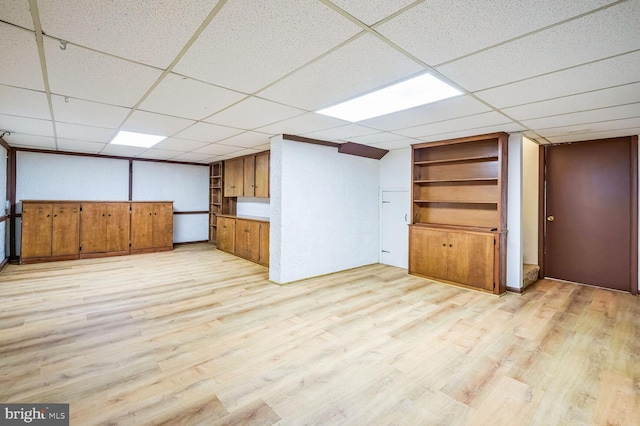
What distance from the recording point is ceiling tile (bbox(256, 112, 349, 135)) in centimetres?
355

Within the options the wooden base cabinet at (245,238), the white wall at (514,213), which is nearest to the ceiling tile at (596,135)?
the white wall at (514,213)

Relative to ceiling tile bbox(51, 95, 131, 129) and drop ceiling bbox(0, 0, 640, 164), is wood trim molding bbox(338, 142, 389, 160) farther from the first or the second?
ceiling tile bbox(51, 95, 131, 129)

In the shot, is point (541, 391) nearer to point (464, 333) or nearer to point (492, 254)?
point (464, 333)

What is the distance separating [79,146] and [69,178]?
135 centimetres

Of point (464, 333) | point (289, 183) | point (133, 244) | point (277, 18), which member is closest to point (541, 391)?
point (464, 333)

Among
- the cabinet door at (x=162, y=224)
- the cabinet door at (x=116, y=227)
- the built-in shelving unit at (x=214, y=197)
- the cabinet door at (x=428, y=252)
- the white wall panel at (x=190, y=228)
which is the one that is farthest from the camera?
the built-in shelving unit at (x=214, y=197)

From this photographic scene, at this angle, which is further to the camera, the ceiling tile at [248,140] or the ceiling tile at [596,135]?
the ceiling tile at [248,140]

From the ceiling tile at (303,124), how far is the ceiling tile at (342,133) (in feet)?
0.53

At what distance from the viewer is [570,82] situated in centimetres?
234

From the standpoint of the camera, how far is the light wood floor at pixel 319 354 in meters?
1.91

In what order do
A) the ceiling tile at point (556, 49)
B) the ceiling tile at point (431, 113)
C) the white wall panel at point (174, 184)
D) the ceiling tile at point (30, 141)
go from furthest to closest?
the white wall panel at point (174, 184), the ceiling tile at point (30, 141), the ceiling tile at point (431, 113), the ceiling tile at point (556, 49)

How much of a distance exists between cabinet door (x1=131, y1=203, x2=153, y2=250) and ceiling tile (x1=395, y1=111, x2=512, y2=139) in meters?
5.92

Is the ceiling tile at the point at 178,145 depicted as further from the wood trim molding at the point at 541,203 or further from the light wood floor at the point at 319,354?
the wood trim molding at the point at 541,203

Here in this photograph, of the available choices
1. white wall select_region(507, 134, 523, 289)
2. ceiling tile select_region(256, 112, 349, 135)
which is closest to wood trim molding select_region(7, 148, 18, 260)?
ceiling tile select_region(256, 112, 349, 135)
